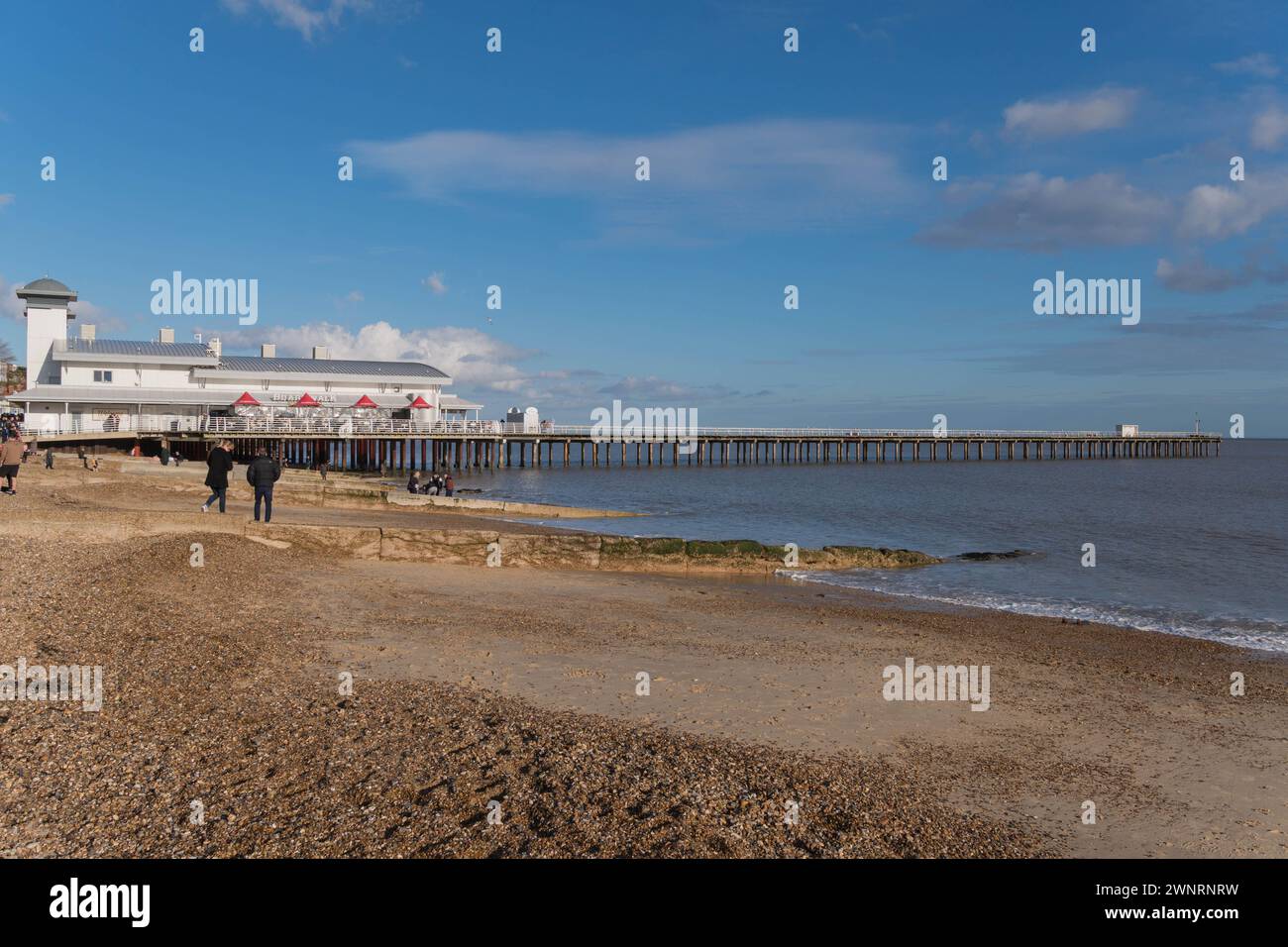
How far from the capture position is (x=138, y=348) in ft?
176

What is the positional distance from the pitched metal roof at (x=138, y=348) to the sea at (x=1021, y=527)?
1899cm

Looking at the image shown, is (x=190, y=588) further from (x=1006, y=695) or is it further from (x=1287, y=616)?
(x=1287, y=616)

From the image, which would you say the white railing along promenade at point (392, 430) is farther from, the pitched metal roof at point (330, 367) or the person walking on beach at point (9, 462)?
the person walking on beach at point (9, 462)

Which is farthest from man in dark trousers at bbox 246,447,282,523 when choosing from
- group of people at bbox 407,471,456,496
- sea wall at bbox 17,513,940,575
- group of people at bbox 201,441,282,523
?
group of people at bbox 407,471,456,496

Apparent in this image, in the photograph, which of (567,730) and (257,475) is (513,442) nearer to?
(257,475)

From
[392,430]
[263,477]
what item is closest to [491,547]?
[263,477]

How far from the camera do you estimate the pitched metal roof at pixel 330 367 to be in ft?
188

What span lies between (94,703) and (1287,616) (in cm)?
1909

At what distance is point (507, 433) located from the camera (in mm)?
64188

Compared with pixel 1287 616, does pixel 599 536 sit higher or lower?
higher
